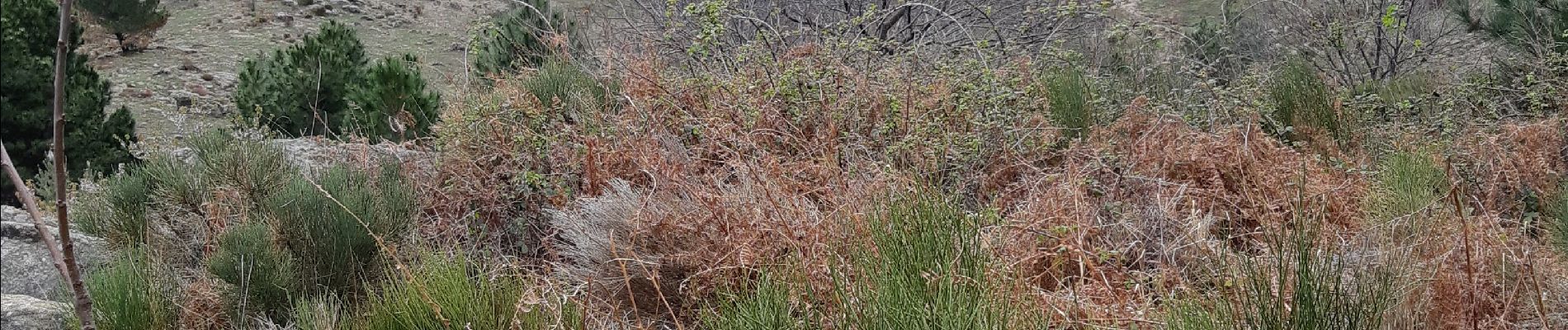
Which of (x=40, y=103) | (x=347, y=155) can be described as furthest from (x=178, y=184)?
(x=40, y=103)

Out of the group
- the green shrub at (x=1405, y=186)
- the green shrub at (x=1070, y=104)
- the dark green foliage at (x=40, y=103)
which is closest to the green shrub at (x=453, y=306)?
the green shrub at (x=1405, y=186)

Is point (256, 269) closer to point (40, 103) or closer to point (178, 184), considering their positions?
point (178, 184)

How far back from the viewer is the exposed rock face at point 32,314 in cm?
286

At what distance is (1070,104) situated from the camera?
4461 millimetres

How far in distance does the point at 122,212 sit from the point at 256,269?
45.9 inches

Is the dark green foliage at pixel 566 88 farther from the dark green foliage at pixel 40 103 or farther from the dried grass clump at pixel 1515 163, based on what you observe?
the dark green foliage at pixel 40 103

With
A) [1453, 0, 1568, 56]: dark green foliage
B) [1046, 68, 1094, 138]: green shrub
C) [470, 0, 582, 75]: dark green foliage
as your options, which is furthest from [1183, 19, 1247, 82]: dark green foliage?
[470, 0, 582, 75]: dark green foliage

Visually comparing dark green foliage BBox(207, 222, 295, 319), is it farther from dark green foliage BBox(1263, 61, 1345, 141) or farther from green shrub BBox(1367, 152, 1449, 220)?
dark green foliage BBox(1263, 61, 1345, 141)

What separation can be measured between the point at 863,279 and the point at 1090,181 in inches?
85.0

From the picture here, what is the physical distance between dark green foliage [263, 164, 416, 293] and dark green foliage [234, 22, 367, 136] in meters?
6.54

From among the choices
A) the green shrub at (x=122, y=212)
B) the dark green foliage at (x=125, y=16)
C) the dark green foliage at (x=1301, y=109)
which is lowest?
the dark green foliage at (x=125, y=16)

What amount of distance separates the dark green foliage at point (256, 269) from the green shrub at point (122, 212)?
82cm

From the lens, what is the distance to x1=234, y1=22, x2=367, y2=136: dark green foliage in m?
9.87

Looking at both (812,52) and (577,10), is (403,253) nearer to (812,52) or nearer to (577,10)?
(812,52)
